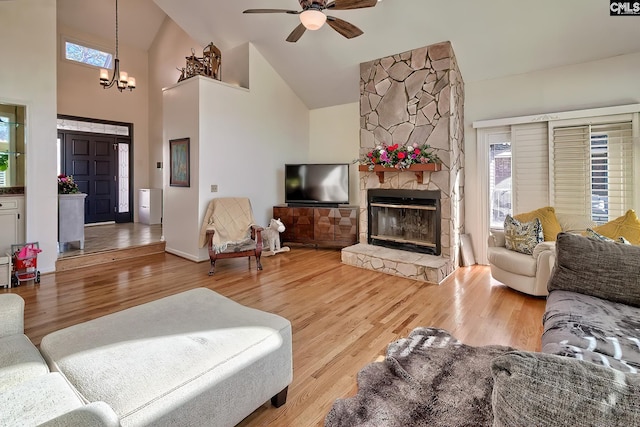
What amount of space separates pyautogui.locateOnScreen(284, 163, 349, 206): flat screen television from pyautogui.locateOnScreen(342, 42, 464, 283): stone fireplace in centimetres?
66

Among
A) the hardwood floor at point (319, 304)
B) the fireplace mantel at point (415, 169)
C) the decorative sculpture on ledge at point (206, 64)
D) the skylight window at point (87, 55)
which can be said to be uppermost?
the skylight window at point (87, 55)

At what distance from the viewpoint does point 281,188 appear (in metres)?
6.37

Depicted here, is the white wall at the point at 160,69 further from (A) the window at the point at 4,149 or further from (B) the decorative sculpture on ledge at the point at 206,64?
(A) the window at the point at 4,149

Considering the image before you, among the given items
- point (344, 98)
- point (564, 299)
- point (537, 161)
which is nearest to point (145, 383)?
point (564, 299)

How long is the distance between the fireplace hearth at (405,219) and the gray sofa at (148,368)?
3376 millimetres

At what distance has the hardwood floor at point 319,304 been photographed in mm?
2164

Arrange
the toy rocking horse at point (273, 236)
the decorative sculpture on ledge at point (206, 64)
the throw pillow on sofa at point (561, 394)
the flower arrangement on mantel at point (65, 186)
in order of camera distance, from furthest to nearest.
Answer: the toy rocking horse at point (273, 236)
the decorative sculpture on ledge at point (206, 64)
the flower arrangement on mantel at point (65, 186)
the throw pillow on sofa at point (561, 394)

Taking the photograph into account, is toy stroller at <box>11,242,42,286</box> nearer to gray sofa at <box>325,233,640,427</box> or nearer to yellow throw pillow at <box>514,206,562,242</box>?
gray sofa at <box>325,233,640,427</box>

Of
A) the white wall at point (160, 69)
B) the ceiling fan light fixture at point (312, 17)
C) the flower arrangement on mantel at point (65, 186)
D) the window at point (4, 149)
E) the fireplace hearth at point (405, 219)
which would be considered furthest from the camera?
the white wall at point (160, 69)

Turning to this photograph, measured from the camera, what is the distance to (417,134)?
4703 mm

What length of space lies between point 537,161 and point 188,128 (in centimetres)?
513

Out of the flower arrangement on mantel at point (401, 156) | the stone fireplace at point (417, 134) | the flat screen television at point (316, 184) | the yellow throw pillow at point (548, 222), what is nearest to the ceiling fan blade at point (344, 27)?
the stone fireplace at point (417, 134)

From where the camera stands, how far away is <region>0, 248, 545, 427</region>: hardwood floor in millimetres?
2164

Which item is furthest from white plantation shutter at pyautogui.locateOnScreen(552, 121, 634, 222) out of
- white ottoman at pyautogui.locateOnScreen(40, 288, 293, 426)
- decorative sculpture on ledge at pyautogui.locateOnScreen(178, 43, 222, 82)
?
decorative sculpture on ledge at pyautogui.locateOnScreen(178, 43, 222, 82)
